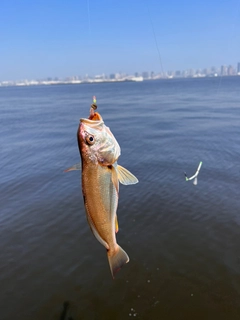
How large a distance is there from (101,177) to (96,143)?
19.9 inches

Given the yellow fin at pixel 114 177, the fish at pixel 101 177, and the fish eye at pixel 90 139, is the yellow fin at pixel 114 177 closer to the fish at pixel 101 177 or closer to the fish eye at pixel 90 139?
the fish at pixel 101 177

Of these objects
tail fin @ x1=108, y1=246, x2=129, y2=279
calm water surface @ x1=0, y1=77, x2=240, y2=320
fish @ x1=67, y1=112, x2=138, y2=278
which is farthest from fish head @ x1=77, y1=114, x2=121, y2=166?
calm water surface @ x1=0, y1=77, x2=240, y2=320

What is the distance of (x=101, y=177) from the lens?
373 cm

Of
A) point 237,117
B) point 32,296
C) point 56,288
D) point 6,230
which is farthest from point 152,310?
point 237,117

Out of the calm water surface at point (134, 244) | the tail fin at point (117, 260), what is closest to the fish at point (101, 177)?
the tail fin at point (117, 260)

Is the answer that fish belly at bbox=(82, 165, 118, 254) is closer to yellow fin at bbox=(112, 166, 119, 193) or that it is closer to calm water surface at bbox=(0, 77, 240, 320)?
yellow fin at bbox=(112, 166, 119, 193)

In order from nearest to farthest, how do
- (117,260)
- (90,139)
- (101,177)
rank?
(90,139) < (101,177) < (117,260)

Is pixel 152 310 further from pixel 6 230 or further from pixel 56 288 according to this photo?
pixel 6 230

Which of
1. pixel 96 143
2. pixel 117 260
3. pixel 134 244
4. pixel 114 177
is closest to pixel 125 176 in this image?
pixel 114 177

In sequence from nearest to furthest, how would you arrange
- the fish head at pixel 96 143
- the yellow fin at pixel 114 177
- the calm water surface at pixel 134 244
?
the fish head at pixel 96 143 → the yellow fin at pixel 114 177 → the calm water surface at pixel 134 244

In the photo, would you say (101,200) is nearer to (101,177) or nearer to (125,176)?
(101,177)

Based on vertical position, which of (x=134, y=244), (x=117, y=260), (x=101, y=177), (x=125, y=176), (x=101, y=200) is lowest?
(x=134, y=244)

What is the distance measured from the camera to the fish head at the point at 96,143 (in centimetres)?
344

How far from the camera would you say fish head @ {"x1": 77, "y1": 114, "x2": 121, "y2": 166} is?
11.3 ft
